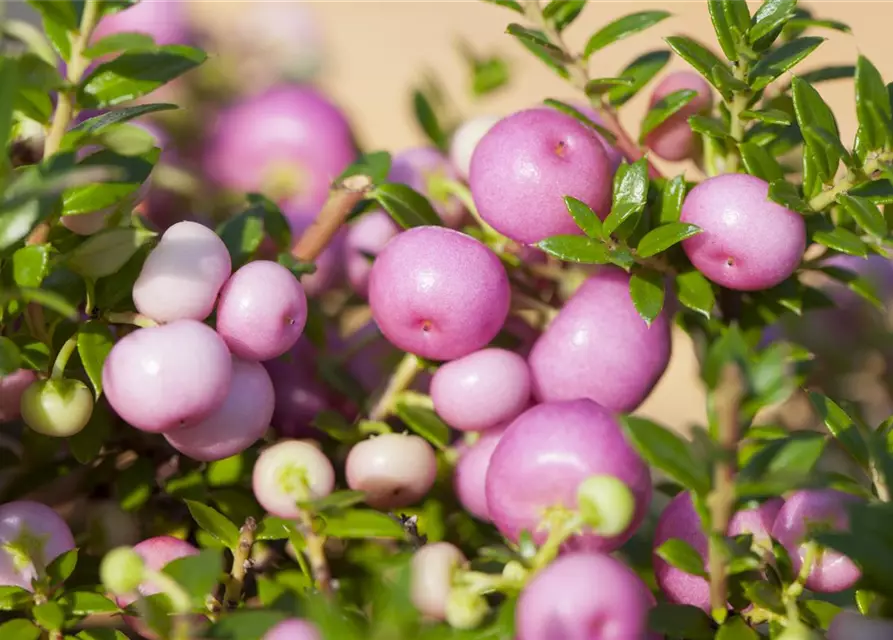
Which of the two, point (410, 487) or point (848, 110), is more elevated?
point (410, 487)

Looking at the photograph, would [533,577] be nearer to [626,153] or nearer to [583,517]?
[583,517]

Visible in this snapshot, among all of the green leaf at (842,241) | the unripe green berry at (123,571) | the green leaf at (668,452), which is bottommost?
the unripe green berry at (123,571)

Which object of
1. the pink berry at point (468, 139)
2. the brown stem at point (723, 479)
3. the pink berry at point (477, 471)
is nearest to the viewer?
the brown stem at point (723, 479)

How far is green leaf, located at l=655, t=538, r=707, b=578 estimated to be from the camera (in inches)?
17.0

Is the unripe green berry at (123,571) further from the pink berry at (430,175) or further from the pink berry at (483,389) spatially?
the pink berry at (430,175)

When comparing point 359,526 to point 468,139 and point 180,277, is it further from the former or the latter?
point 468,139

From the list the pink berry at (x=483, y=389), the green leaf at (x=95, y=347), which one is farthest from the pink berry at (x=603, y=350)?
the green leaf at (x=95, y=347)

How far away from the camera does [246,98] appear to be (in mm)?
1068

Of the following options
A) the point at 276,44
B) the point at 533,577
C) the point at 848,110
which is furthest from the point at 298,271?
the point at 848,110

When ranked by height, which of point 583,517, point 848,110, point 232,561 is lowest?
point 848,110

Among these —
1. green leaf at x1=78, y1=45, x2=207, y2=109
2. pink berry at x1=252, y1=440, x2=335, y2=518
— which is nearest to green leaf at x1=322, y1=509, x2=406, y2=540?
pink berry at x1=252, y1=440, x2=335, y2=518

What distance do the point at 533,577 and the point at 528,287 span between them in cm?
26

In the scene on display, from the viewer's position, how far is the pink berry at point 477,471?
56 centimetres

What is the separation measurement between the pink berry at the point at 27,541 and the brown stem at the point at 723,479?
321 millimetres
